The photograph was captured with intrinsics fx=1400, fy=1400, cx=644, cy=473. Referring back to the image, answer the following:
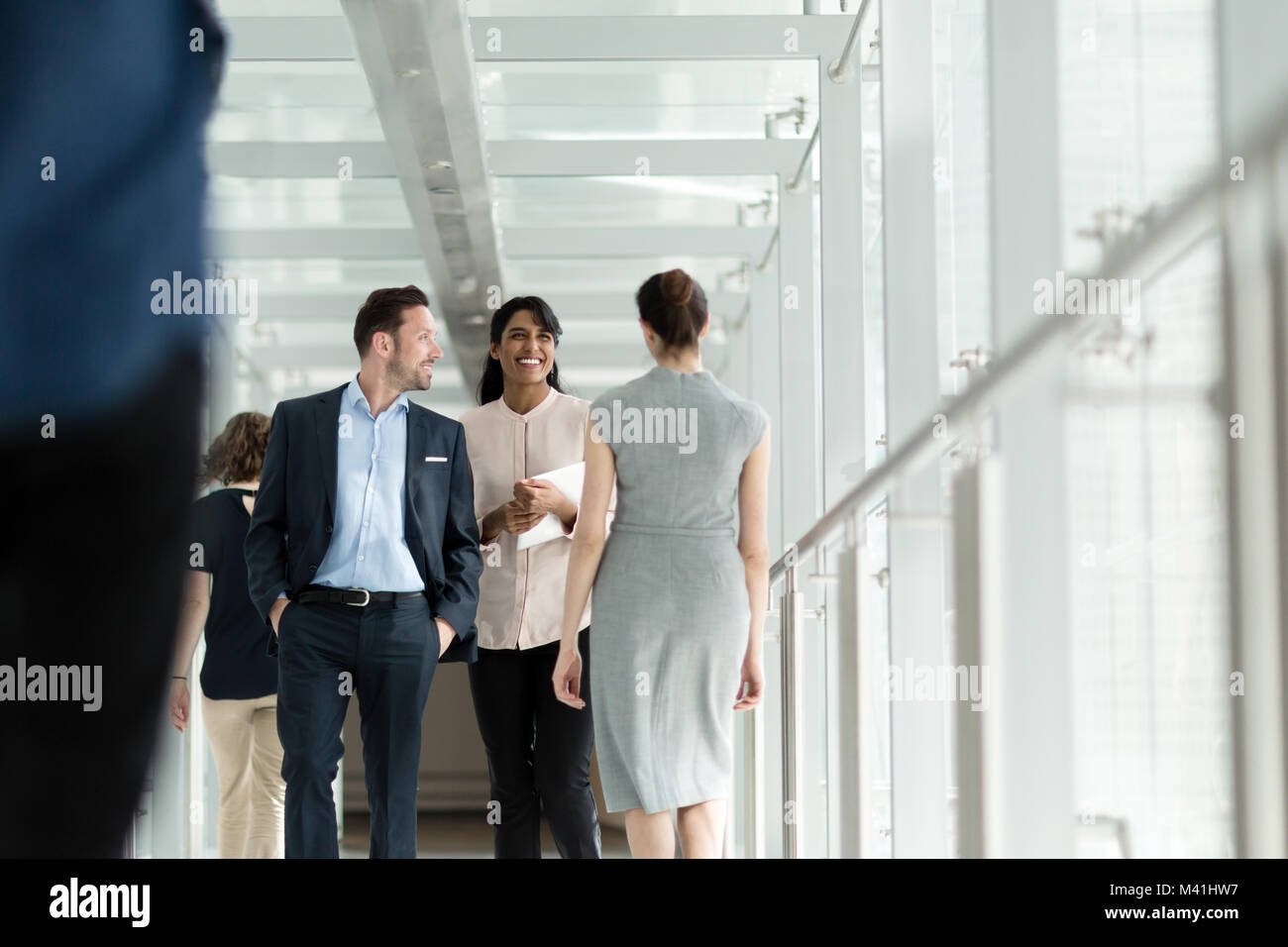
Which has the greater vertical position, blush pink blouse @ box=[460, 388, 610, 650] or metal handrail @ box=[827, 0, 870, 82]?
metal handrail @ box=[827, 0, 870, 82]

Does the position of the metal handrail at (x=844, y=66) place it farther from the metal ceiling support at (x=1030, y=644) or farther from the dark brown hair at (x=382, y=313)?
the metal ceiling support at (x=1030, y=644)

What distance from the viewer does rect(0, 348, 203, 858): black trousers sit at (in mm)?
2320

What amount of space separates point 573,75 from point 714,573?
11.0 feet

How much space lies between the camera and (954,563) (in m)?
1.81

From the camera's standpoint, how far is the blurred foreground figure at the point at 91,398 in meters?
2.33

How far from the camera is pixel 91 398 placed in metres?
2.41

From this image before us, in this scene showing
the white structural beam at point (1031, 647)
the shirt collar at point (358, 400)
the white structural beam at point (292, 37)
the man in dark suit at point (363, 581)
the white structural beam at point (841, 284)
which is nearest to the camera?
the white structural beam at point (1031, 647)

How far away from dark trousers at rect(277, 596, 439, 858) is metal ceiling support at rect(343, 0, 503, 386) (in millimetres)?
1371

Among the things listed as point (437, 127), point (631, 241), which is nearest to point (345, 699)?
point (437, 127)

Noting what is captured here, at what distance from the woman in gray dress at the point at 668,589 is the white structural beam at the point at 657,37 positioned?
2.39 m

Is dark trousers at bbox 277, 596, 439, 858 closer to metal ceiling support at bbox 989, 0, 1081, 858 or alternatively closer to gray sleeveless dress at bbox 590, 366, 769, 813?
gray sleeveless dress at bbox 590, 366, 769, 813

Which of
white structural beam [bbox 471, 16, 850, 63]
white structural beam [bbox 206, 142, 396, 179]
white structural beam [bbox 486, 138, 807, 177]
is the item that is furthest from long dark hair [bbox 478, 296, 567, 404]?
white structural beam [bbox 206, 142, 396, 179]

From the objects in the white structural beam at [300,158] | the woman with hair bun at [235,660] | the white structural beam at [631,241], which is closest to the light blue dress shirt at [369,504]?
the woman with hair bun at [235,660]
